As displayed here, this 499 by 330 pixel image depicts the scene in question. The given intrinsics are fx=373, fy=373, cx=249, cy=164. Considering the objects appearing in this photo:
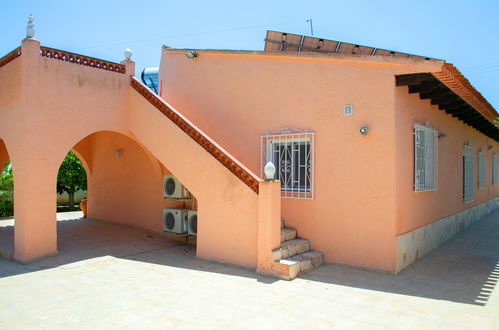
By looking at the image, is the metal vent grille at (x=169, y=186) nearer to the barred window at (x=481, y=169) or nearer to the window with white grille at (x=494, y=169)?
the barred window at (x=481, y=169)

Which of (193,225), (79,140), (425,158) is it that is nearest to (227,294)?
(193,225)

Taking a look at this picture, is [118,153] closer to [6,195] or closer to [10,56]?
[10,56]

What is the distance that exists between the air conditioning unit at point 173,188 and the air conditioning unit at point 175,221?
371 millimetres

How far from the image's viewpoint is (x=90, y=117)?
816 cm

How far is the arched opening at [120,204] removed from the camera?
886 cm

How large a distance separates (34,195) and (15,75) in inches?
97.8

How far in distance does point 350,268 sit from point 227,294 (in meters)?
2.63

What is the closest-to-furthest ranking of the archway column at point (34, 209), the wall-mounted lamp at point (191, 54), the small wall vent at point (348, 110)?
the small wall vent at point (348, 110), the archway column at point (34, 209), the wall-mounted lamp at point (191, 54)

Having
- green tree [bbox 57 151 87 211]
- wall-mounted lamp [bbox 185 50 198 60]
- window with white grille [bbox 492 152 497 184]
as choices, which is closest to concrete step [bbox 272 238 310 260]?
wall-mounted lamp [bbox 185 50 198 60]

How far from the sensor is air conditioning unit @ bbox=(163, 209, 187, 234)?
9.03 metres

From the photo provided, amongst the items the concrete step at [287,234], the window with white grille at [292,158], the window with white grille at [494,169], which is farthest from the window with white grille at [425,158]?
the window with white grille at [494,169]

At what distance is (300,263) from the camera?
6.50m

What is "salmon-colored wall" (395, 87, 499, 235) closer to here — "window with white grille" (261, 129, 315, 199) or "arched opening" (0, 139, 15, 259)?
"window with white grille" (261, 129, 315, 199)

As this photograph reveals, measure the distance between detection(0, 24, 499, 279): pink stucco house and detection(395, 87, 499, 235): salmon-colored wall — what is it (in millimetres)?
59
